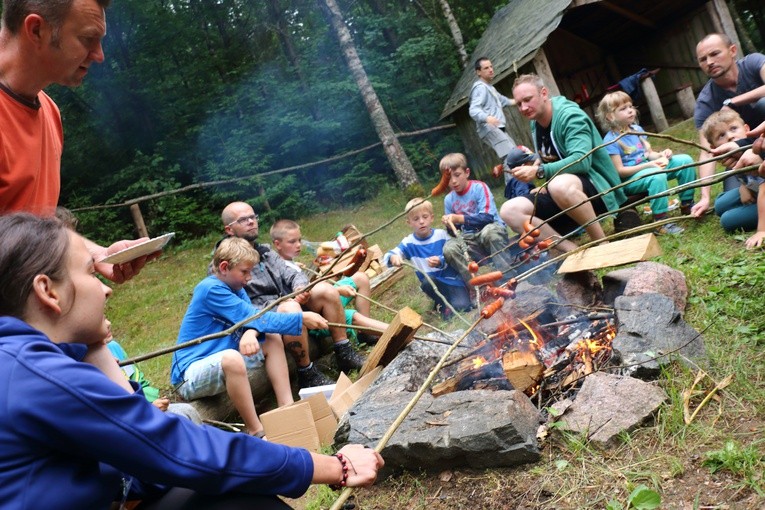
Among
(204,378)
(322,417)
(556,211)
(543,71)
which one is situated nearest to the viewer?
(322,417)

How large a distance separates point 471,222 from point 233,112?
12.9 meters

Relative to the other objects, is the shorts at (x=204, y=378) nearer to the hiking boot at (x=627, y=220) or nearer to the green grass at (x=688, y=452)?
the green grass at (x=688, y=452)

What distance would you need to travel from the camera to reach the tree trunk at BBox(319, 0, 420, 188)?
1155cm

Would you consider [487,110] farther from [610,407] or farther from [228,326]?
[610,407]

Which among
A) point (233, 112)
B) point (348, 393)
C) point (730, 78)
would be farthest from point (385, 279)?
point (233, 112)

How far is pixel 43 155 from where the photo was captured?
2.38m

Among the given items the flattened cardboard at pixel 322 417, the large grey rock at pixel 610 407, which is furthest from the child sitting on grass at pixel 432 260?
the large grey rock at pixel 610 407

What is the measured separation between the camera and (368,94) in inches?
464

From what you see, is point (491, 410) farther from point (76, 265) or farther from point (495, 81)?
point (495, 81)

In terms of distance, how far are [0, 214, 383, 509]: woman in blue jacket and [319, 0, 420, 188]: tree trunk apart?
34.5 feet

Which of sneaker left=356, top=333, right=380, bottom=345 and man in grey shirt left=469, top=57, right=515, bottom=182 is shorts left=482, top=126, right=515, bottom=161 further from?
sneaker left=356, top=333, right=380, bottom=345

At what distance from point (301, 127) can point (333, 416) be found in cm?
1343

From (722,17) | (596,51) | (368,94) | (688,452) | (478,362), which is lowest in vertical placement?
(688,452)

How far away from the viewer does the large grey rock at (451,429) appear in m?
2.32
